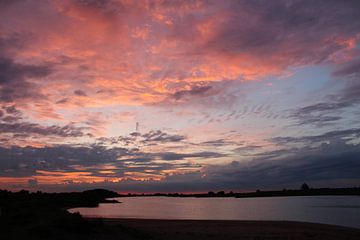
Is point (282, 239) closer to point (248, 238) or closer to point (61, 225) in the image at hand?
point (248, 238)

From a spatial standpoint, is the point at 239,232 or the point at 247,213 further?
the point at 247,213

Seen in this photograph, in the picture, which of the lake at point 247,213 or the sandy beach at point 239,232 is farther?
the lake at point 247,213

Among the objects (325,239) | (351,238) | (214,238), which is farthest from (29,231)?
(351,238)

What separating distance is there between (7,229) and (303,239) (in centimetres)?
2217

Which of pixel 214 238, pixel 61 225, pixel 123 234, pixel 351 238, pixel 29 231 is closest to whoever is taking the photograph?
pixel 29 231

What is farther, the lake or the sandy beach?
the lake

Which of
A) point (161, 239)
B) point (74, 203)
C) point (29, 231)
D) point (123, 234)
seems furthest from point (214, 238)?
point (74, 203)

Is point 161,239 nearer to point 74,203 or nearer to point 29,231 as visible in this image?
point 29,231

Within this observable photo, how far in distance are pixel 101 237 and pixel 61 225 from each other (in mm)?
2788

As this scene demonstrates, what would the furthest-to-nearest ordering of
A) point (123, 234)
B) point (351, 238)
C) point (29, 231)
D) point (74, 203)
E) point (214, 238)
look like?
point (74, 203) → point (351, 238) → point (214, 238) → point (123, 234) → point (29, 231)

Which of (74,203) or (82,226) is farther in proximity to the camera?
(74,203)

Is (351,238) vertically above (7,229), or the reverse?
(7,229)

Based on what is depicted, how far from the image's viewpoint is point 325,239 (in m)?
29.1

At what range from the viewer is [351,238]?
1211 inches
